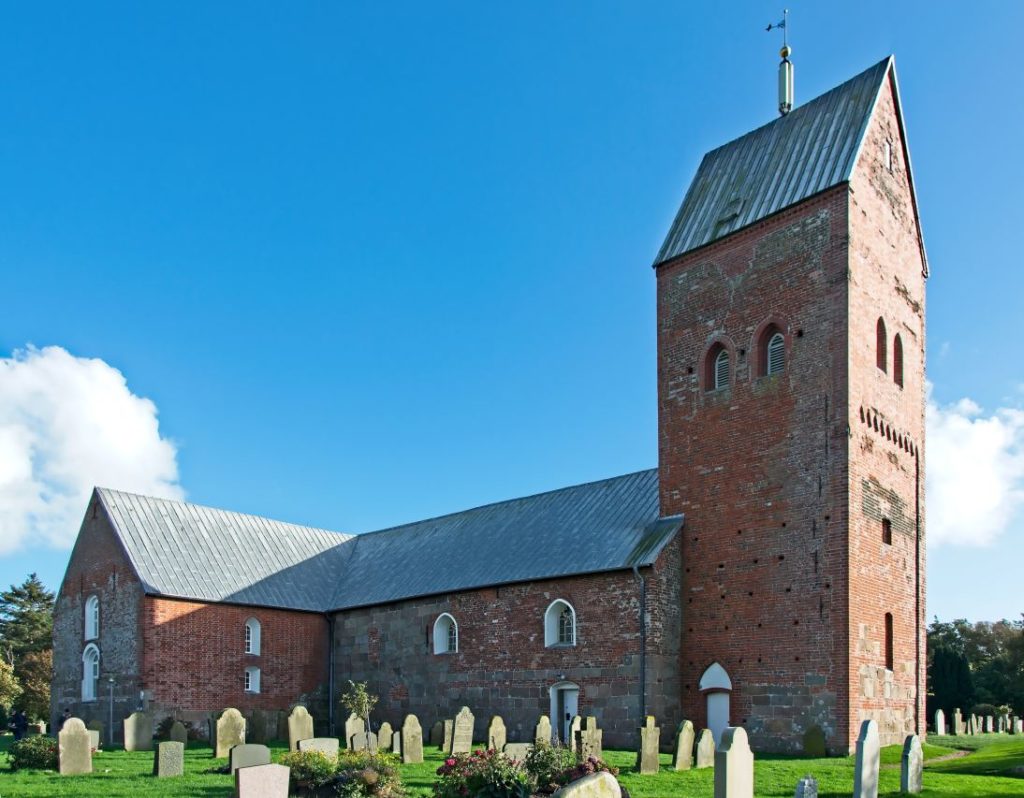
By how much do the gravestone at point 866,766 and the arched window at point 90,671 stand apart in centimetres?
2581

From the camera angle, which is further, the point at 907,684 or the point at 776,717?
the point at 907,684

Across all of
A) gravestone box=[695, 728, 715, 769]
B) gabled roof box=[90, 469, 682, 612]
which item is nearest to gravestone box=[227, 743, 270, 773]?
gravestone box=[695, 728, 715, 769]

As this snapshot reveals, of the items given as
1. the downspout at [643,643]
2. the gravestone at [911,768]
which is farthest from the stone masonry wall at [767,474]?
the gravestone at [911,768]

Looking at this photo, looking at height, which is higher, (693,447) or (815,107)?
(815,107)

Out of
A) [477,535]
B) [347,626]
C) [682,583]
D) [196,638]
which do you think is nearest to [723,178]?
Answer: [682,583]

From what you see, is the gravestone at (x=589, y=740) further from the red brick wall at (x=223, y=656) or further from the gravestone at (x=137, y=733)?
the red brick wall at (x=223, y=656)

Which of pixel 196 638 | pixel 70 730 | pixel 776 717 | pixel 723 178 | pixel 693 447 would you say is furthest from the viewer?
pixel 196 638

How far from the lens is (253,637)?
33625mm

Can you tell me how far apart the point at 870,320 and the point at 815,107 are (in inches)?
263

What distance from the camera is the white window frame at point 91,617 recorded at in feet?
109

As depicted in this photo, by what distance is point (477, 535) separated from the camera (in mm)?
33344

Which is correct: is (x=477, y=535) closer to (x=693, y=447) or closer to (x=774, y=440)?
(x=693, y=447)

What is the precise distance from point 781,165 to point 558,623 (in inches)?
523

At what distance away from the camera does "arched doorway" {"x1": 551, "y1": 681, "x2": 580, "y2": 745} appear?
25.7m
